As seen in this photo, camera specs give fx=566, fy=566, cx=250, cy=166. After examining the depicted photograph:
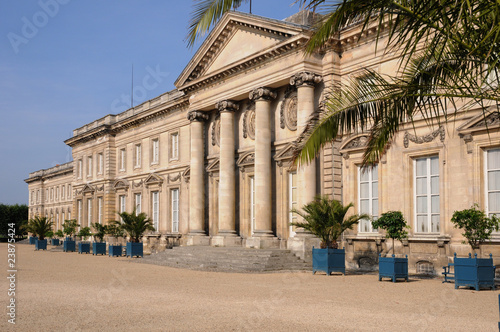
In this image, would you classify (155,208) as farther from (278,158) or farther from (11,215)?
(11,215)

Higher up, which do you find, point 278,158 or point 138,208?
point 278,158

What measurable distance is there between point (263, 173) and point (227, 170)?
136 inches

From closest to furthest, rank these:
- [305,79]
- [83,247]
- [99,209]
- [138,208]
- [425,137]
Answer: [425,137], [305,79], [83,247], [138,208], [99,209]

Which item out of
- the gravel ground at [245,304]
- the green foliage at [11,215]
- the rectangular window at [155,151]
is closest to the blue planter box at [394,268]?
the gravel ground at [245,304]

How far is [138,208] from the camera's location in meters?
40.0

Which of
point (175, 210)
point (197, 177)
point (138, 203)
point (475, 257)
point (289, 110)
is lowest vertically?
point (475, 257)

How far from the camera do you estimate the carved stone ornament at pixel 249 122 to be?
28.8 m

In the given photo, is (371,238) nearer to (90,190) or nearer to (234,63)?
(234,63)

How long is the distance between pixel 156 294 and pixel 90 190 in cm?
3474

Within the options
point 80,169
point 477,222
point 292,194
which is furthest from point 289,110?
point 80,169

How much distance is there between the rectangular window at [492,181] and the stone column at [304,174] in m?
6.93

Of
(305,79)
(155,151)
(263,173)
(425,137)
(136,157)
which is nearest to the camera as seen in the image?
(425,137)

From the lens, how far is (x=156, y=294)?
14039 millimetres

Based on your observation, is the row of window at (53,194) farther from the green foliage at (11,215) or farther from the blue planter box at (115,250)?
the blue planter box at (115,250)
